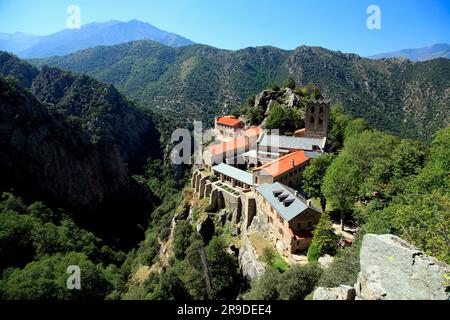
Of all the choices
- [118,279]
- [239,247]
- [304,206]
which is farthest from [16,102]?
[304,206]

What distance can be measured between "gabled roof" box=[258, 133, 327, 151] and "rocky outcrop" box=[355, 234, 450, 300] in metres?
41.4

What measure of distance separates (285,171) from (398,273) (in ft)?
106

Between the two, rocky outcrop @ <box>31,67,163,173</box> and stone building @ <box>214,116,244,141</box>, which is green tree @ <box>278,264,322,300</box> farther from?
rocky outcrop @ <box>31,67,163,173</box>

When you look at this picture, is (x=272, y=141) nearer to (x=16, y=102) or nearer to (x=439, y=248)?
(x=439, y=248)

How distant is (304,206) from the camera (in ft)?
119

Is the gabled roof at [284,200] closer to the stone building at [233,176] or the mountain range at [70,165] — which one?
the stone building at [233,176]

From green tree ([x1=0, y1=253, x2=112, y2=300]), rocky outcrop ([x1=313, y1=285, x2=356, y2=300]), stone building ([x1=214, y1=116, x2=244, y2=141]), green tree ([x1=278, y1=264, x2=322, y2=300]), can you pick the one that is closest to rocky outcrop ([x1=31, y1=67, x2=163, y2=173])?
stone building ([x1=214, y1=116, x2=244, y2=141])

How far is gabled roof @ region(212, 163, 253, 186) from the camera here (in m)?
49.2

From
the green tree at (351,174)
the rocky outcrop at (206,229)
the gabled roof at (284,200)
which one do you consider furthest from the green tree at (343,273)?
→ the rocky outcrop at (206,229)

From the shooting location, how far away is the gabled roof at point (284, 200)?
119 feet

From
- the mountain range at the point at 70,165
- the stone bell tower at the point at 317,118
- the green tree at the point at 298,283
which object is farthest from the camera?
the mountain range at the point at 70,165

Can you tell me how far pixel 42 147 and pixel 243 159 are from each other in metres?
60.1

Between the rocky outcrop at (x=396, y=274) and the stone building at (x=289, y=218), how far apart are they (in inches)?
751
